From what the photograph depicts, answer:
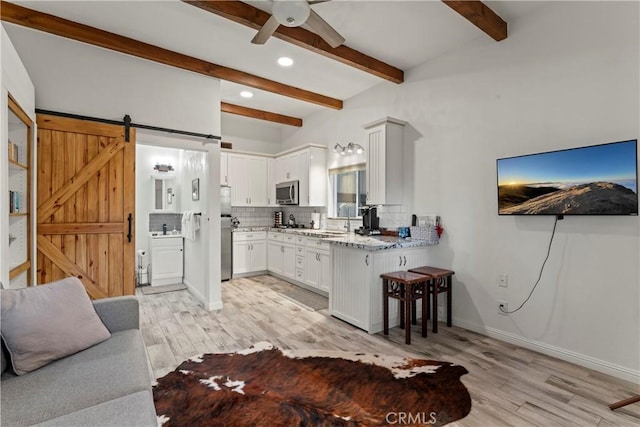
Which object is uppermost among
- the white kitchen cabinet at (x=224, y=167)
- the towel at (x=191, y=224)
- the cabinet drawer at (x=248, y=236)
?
the white kitchen cabinet at (x=224, y=167)

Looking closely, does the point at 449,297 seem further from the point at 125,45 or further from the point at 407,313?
the point at 125,45

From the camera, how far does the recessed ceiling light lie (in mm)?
3693

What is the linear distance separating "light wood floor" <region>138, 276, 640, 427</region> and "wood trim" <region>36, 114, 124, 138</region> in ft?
7.04

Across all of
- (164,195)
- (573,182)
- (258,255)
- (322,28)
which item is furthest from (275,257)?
(573,182)

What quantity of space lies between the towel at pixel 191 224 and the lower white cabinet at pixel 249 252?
93 centimetres

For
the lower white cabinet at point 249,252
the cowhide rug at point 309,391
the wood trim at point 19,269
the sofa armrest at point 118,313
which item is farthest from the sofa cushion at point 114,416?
the lower white cabinet at point 249,252

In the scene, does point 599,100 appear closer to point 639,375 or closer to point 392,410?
point 639,375

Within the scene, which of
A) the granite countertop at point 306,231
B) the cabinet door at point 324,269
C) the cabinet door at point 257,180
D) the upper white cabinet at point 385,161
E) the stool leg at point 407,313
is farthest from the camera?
the cabinet door at point 257,180

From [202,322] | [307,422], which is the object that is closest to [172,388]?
[307,422]

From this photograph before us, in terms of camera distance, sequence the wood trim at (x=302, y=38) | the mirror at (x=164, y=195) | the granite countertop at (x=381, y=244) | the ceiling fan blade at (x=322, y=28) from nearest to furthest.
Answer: the ceiling fan blade at (x=322, y=28) < the wood trim at (x=302, y=38) < the granite countertop at (x=381, y=244) < the mirror at (x=164, y=195)

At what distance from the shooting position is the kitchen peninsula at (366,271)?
125 inches

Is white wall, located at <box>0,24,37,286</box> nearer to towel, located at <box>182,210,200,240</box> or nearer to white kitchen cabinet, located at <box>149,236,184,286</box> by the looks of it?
towel, located at <box>182,210,200,240</box>

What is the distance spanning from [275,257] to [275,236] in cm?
39

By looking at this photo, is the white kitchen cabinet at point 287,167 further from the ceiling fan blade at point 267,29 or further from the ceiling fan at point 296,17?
the ceiling fan at point 296,17
